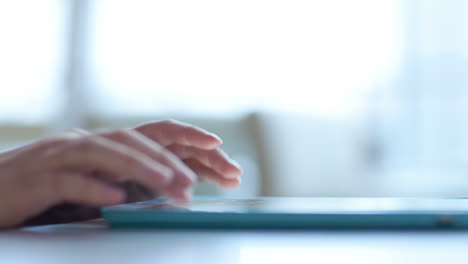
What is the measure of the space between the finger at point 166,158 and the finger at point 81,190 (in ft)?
0.14

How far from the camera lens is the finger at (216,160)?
27.6 inches

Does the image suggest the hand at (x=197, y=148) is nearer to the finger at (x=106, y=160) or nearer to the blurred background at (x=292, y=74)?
the finger at (x=106, y=160)

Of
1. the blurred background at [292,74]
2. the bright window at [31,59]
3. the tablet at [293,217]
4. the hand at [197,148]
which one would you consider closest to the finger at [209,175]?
the hand at [197,148]

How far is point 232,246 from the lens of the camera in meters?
0.37

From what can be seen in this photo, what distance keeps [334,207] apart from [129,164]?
196mm

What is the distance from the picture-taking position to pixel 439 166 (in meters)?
2.95

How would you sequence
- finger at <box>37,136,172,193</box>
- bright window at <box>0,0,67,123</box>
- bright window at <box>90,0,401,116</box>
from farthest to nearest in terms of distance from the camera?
bright window at <box>0,0,67,123</box> < bright window at <box>90,0,401,116</box> < finger at <box>37,136,172,193</box>

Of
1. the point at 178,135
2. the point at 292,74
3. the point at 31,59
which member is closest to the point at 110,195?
the point at 178,135

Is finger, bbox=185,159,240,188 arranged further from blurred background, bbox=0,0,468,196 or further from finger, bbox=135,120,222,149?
blurred background, bbox=0,0,468,196

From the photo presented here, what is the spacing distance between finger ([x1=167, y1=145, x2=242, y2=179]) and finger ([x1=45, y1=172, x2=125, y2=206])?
0.25 metres

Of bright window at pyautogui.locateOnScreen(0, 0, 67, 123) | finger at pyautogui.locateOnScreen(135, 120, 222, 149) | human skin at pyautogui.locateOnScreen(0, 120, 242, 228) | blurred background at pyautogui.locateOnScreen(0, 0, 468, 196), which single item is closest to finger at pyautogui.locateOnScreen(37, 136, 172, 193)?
human skin at pyautogui.locateOnScreen(0, 120, 242, 228)

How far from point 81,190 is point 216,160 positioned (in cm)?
28

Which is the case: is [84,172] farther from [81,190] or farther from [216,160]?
[216,160]

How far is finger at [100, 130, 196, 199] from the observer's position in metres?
0.44
